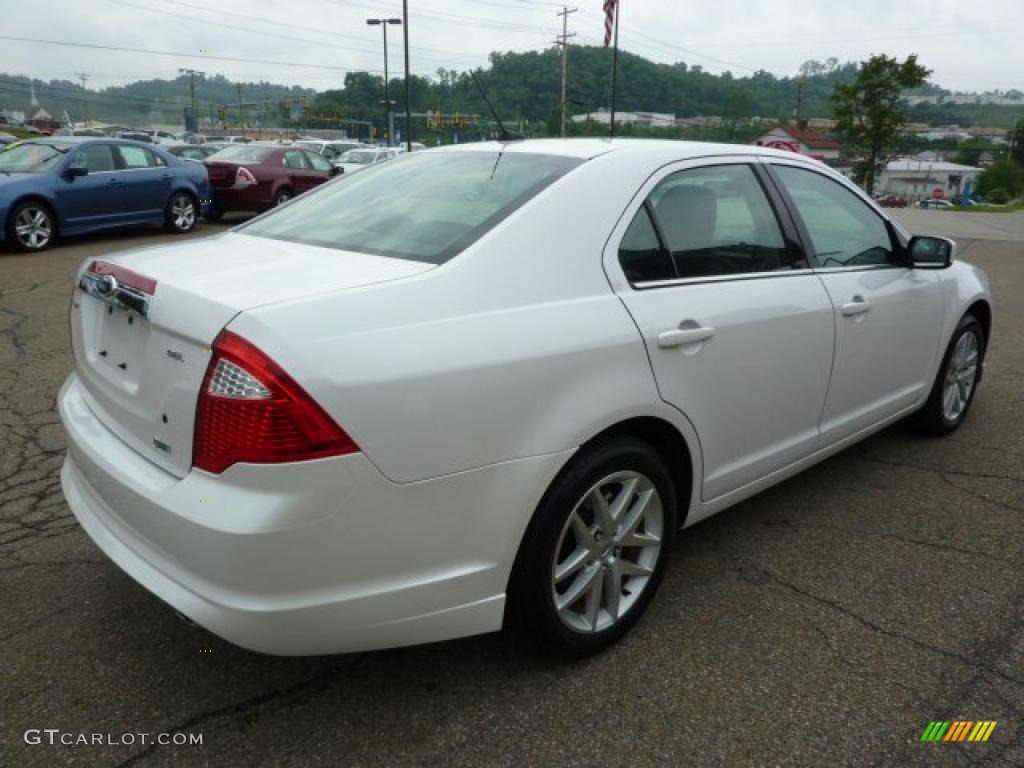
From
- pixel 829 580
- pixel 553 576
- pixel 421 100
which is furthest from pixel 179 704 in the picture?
pixel 421 100

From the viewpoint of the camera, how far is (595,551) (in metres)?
2.46

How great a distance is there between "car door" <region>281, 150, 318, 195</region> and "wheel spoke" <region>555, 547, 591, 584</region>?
12911mm

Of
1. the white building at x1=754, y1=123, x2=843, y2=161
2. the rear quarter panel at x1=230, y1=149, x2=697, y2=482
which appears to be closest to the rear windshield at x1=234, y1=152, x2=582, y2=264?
the rear quarter panel at x1=230, y1=149, x2=697, y2=482

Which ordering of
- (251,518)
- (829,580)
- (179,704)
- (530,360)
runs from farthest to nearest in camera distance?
(829,580), (179,704), (530,360), (251,518)

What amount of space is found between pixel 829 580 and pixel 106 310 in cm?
263

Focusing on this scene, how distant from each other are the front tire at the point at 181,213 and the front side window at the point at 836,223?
10.6 meters

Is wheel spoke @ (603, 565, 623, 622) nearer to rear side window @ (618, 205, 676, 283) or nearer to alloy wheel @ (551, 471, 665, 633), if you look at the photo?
alloy wheel @ (551, 471, 665, 633)

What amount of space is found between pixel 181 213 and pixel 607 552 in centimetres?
1142

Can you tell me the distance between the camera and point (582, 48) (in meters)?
59.0

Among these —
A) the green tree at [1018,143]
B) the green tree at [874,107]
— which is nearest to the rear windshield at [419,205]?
the green tree at [874,107]

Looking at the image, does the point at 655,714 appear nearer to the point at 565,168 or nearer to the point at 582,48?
the point at 565,168

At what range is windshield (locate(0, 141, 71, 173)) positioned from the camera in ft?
33.5

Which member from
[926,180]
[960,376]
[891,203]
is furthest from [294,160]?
[926,180]

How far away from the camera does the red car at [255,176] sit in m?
13.6
